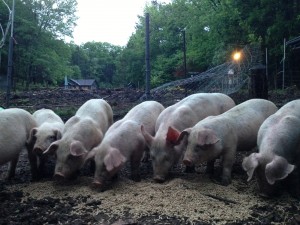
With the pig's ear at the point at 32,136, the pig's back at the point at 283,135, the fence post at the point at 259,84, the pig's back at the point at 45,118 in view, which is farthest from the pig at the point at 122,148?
the fence post at the point at 259,84

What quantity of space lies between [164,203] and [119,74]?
69487 millimetres

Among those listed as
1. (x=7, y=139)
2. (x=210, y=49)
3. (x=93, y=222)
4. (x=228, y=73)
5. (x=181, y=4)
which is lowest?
(x=93, y=222)

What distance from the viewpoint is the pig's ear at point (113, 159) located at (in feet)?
16.2

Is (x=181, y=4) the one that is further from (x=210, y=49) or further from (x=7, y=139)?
(x=7, y=139)

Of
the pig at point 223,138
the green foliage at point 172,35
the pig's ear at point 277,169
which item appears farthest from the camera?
the green foliage at point 172,35

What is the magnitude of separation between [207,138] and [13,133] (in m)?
2.65

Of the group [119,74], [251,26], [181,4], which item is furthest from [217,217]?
[119,74]

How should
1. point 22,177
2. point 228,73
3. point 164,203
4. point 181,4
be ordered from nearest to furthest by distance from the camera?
point 164,203, point 22,177, point 228,73, point 181,4

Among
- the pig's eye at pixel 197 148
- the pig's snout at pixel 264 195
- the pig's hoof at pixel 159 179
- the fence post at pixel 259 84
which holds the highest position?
the fence post at pixel 259 84

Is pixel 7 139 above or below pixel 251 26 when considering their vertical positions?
below

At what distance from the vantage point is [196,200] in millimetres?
4434

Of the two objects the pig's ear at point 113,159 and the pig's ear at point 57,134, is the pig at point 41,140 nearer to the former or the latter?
the pig's ear at point 57,134

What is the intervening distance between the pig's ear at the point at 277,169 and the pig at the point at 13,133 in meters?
3.31

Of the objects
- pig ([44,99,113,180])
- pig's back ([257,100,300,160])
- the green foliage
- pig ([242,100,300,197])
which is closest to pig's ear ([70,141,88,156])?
pig ([44,99,113,180])
